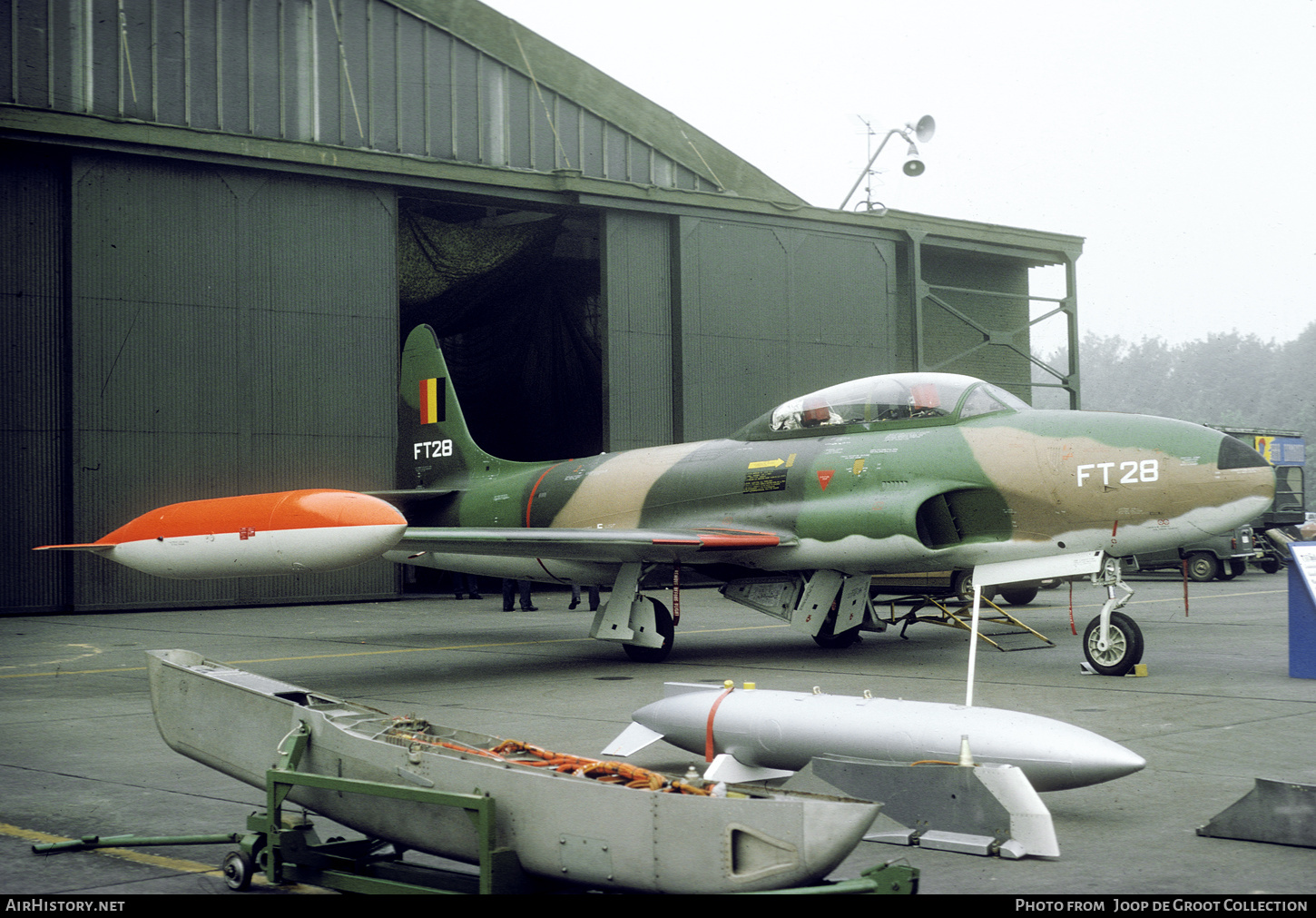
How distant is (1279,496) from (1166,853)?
91.1 ft

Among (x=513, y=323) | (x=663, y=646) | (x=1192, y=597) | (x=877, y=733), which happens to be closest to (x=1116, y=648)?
(x=663, y=646)

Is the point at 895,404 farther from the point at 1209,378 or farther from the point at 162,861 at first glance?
the point at 1209,378

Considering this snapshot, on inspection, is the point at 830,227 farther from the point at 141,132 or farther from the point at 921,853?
the point at 921,853

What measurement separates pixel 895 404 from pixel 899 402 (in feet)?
0.14

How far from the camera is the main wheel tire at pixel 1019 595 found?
715 inches

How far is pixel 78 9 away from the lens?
67.3ft

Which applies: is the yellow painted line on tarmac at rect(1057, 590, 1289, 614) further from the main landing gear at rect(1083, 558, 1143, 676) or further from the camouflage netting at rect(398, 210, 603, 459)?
the camouflage netting at rect(398, 210, 603, 459)

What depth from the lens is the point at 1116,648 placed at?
1012 centimetres

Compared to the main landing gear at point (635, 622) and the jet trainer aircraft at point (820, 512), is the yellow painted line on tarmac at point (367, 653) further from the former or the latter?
the main landing gear at point (635, 622)

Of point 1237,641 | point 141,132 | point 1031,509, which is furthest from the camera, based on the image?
point 141,132

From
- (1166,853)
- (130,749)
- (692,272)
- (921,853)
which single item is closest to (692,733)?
(921,853)

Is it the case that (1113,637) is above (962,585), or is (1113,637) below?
below

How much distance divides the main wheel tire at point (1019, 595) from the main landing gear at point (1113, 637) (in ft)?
25.7

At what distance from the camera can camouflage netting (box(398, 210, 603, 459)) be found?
26562 millimetres
